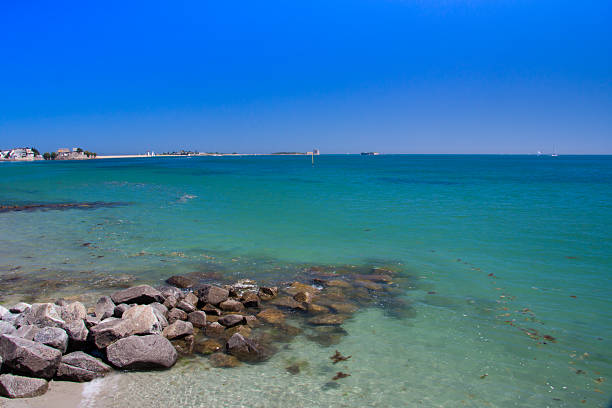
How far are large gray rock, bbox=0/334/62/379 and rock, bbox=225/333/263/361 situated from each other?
2.77m

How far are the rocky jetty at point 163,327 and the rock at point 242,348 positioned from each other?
0.02 m

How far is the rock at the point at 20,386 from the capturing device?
563 centimetres

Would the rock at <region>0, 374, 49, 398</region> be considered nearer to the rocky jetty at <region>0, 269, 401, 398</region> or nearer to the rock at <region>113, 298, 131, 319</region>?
the rocky jetty at <region>0, 269, 401, 398</region>

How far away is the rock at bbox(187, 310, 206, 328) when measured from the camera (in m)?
8.25

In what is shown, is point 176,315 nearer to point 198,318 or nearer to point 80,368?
point 198,318

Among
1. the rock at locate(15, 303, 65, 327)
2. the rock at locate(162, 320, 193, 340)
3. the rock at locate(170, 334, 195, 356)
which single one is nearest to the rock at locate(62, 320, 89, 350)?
the rock at locate(15, 303, 65, 327)

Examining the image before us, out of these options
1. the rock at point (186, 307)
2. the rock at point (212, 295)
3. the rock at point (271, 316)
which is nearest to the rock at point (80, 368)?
the rock at point (186, 307)

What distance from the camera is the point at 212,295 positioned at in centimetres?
933

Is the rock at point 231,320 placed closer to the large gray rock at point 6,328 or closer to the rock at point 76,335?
the rock at point 76,335

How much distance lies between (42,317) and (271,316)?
14.3 feet

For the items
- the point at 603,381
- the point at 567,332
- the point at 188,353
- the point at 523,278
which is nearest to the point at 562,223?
the point at 523,278

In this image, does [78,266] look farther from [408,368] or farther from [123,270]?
[408,368]

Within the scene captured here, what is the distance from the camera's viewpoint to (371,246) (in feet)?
52.7

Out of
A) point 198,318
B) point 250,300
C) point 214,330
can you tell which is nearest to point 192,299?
point 198,318
